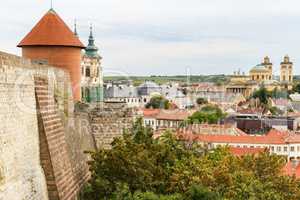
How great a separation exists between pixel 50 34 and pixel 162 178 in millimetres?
6852

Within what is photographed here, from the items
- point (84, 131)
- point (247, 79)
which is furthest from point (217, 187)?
point (247, 79)

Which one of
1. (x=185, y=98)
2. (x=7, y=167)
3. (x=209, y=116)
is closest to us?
(x=7, y=167)

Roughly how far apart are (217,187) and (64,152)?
455cm

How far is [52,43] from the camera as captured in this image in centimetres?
1756

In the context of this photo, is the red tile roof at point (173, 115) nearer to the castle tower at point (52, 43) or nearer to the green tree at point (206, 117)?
the green tree at point (206, 117)

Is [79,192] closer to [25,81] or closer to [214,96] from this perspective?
[25,81]

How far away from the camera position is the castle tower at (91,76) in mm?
23906

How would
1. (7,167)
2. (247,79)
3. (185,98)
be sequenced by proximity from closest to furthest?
(7,167)
(185,98)
(247,79)

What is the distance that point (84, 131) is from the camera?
1720 centimetres

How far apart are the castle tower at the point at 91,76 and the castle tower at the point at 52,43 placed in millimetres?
5083

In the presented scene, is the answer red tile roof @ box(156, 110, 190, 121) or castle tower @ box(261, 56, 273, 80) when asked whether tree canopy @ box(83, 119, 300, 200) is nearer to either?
red tile roof @ box(156, 110, 190, 121)

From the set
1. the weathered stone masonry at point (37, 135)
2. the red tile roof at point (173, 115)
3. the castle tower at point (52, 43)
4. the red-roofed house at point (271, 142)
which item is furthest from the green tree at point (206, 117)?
the weathered stone masonry at point (37, 135)

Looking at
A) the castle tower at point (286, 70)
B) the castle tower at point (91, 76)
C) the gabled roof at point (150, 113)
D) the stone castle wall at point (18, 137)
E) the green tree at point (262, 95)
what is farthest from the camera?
the castle tower at point (286, 70)

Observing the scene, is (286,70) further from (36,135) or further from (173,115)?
(36,135)
